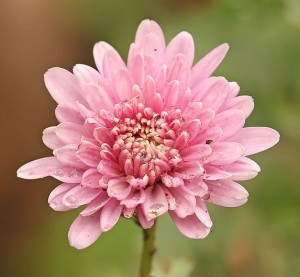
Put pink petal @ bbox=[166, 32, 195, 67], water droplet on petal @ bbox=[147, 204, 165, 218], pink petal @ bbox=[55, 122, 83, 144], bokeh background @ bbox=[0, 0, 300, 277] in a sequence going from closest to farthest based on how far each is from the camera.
Answer: 1. water droplet on petal @ bbox=[147, 204, 165, 218]
2. pink petal @ bbox=[55, 122, 83, 144]
3. pink petal @ bbox=[166, 32, 195, 67]
4. bokeh background @ bbox=[0, 0, 300, 277]

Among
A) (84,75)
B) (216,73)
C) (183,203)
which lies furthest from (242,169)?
(216,73)

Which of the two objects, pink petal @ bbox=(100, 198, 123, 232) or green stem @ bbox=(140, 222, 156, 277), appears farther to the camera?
green stem @ bbox=(140, 222, 156, 277)

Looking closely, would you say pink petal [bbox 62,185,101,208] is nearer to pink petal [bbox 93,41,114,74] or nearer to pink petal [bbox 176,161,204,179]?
pink petal [bbox 176,161,204,179]

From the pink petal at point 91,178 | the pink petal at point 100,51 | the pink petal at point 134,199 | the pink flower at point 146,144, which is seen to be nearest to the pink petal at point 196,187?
the pink flower at point 146,144

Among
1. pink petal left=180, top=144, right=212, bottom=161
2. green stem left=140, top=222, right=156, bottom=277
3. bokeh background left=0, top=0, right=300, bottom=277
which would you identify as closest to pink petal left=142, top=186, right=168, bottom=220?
pink petal left=180, top=144, right=212, bottom=161

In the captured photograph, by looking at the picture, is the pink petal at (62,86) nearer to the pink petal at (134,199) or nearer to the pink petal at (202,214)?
the pink petal at (134,199)
